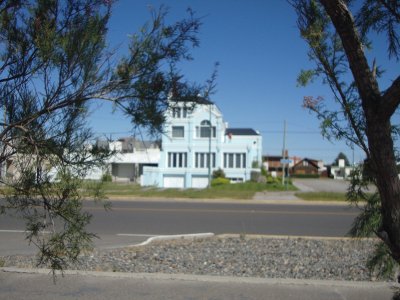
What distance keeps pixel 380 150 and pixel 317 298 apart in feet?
10.4

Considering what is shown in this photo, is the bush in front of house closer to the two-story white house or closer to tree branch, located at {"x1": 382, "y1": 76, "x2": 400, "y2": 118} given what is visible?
the two-story white house

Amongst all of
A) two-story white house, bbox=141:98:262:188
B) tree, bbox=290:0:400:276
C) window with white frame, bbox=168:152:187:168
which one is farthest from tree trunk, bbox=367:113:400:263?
window with white frame, bbox=168:152:187:168

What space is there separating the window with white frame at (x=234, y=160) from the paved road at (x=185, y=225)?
3080cm

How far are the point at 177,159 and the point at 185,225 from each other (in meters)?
35.6

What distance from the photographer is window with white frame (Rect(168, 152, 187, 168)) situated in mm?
49281

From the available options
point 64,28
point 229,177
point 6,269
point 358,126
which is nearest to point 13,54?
point 64,28

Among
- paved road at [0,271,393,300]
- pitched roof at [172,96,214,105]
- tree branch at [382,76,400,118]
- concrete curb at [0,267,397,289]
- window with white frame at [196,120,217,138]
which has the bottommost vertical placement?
paved road at [0,271,393,300]

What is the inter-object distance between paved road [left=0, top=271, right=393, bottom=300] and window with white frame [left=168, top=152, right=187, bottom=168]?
43.2 m

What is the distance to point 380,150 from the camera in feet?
8.65

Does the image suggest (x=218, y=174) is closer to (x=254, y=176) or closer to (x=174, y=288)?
(x=254, y=176)

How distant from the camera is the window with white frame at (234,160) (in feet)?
162

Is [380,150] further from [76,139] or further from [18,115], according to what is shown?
[18,115]

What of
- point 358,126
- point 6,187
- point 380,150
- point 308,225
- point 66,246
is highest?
point 358,126

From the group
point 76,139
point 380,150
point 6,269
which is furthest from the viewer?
point 6,269
